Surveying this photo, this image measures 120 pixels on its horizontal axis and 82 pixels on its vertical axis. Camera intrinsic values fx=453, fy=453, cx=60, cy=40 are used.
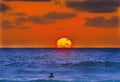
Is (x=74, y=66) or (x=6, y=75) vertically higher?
(x=74, y=66)

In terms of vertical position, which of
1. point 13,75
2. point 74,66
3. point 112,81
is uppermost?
point 74,66

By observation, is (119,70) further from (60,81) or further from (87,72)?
(60,81)

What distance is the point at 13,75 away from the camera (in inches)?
1474

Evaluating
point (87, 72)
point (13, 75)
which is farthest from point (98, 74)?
point (13, 75)

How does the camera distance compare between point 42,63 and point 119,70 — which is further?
point 42,63

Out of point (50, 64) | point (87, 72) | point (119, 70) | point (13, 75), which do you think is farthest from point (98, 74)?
point (50, 64)

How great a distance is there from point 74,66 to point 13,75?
10.8m

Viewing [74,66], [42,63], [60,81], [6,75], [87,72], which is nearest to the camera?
[60,81]

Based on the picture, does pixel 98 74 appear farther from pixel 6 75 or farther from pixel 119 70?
pixel 6 75

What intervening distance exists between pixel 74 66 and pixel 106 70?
17.6 ft

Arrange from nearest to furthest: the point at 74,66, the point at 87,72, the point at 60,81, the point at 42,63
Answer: the point at 60,81 < the point at 87,72 < the point at 74,66 < the point at 42,63

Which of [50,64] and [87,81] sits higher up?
[50,64]

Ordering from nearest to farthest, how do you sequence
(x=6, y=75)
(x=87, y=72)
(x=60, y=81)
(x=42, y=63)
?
1. (x=60, y=81)
2. (x=6, y=75)
3. (x=87, y=72)
4. (x=42, y=63)

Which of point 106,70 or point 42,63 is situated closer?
point 106,70
